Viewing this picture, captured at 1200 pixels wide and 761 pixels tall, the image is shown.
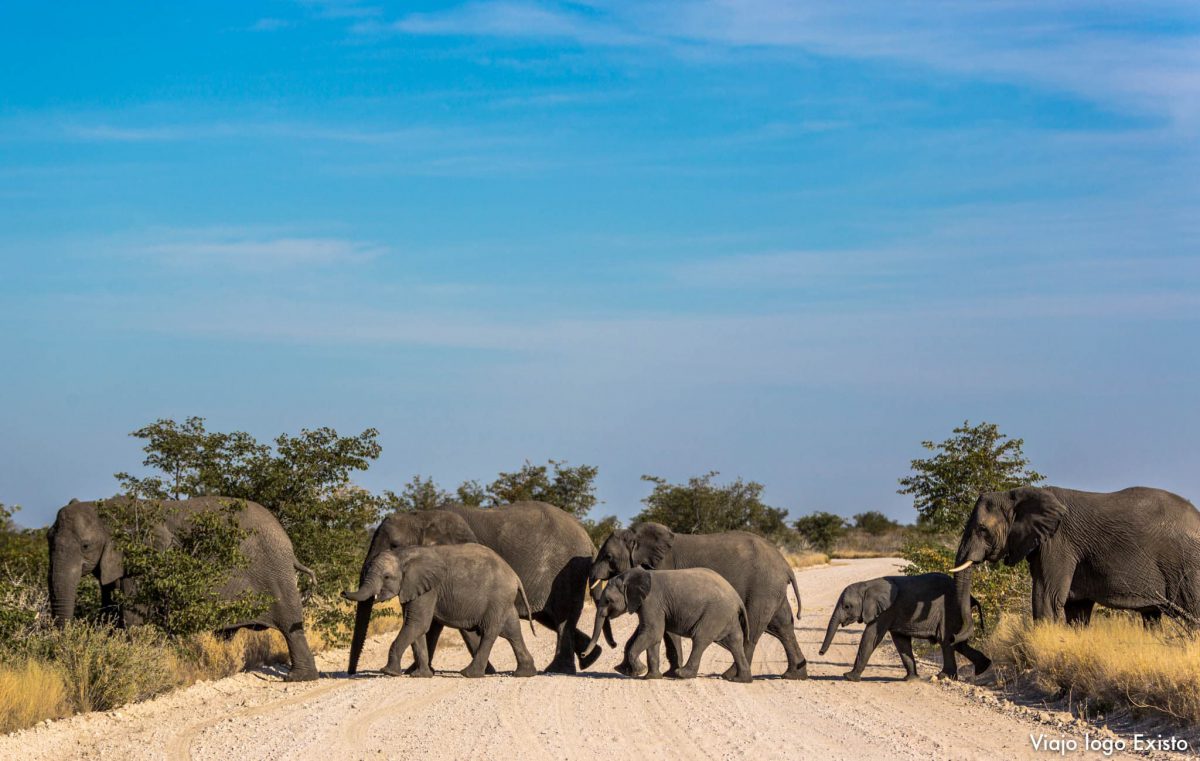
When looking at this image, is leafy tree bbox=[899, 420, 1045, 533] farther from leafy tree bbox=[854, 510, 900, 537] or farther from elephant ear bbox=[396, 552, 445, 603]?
leafy tree bbox=[854, 510, 900, 537]

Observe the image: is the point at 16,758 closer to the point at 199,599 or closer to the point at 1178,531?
the point at 199,599

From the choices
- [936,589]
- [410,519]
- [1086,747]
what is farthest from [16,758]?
[936,589]

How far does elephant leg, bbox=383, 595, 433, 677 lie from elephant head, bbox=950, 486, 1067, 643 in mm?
6924

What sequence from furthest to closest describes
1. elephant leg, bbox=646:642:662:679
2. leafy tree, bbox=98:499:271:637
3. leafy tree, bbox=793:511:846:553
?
leafy tree, bbox=793:511:846:553
leafy tree, bbox=98:499:271:637
elephant leg, bbox=646:642:662:679

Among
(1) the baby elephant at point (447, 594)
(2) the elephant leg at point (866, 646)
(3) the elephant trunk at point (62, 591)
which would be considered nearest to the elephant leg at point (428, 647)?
(1) the baby elephant at point (447, 594)

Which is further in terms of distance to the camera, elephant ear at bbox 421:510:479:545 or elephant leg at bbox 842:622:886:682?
elephant ear at bbox 421:510:479:545

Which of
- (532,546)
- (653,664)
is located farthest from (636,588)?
(532,546)

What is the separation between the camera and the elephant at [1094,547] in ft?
59.3

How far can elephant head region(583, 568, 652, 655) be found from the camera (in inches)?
698

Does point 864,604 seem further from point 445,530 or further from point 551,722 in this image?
point 445,530

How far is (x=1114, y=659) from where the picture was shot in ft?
50.5

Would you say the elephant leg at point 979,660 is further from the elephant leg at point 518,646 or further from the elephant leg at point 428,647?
the elephant leg at point 428,647

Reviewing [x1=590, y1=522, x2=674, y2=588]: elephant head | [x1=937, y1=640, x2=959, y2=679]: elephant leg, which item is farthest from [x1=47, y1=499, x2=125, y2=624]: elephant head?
[x1=937, y1=640, x2=959, y2=679]: elephant leg

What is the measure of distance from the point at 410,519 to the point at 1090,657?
30.8 feet
